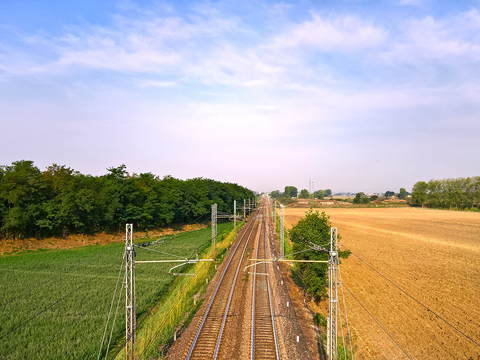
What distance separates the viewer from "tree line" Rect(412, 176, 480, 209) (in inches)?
5359

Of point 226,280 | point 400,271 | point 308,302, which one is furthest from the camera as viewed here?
point 400,271

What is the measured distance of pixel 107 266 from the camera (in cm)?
3366

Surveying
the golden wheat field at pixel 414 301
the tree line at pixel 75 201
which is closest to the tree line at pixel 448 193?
the golden wheat field at pixel 414 301

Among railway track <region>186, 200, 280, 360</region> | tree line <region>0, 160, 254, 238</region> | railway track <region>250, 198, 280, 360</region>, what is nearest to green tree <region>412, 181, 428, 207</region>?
tree line <region>0, 160, 254, 238</region>

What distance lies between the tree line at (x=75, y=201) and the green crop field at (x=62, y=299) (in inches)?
241

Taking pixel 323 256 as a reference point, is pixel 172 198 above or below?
above

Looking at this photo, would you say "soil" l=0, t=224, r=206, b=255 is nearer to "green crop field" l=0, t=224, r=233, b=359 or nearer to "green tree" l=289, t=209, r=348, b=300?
"green crop field" l=0, t=224, r=233, b=359

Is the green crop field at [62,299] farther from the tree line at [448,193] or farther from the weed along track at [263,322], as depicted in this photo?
the tree line at [448,193]

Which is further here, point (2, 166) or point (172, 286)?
point (2, 166)

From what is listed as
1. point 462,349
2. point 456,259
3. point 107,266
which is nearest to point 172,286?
point 107,266

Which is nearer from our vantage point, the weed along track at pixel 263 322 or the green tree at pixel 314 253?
the weed along track at pixel 263 322

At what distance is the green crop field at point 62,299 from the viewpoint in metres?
16.2

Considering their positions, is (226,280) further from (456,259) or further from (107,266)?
(456,259)

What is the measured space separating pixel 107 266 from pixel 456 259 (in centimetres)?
4637
